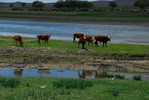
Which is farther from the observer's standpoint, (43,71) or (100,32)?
(100,32)

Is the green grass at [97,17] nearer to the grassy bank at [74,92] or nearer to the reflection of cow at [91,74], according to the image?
the reflection of cow at [91,74]

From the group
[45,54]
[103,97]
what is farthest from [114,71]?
[103,97]

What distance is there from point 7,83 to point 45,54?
12271 millimetres

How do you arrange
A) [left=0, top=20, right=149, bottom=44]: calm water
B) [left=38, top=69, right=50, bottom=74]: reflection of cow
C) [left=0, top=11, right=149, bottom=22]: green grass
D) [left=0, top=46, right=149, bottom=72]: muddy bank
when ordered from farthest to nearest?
[left=0, top=11, right=149, bottom=22]: green grass < [left=0, top=20, right=149, bottom=44]: calm water < [left=0, top=46, right=149, bottom=72]: muddy bank < [left=38, top=69, right=50, bottom=74]: reflection of cow

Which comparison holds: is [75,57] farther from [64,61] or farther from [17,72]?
[17,72]

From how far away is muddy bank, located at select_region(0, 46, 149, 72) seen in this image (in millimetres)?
20703

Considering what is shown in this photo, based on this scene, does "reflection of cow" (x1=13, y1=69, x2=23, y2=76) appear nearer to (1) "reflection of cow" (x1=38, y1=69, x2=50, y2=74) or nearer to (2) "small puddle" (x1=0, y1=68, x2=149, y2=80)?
(2) "small puddle" (x1=0, y1=68, x2=149, y2=80)

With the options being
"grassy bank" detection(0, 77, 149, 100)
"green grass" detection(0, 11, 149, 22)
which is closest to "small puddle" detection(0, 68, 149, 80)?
"grassy bank" detection(0, 77, 149, 100)

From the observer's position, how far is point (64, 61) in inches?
874

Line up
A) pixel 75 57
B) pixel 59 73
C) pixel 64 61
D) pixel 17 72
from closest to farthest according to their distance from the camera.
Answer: pixel 59 73
pixel 17 72
pixel 64 61
pixel 75 57

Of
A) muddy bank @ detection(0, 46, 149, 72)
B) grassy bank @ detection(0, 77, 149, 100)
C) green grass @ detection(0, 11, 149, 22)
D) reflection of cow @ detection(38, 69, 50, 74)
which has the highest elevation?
grassy bank @ detection(0, 77, 149, 100)

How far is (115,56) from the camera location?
76.9 feet

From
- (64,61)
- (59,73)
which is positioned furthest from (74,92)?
(64,61)

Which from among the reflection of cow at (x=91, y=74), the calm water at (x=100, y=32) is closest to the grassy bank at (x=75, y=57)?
the reflection of cow at (x=91, y=74)
